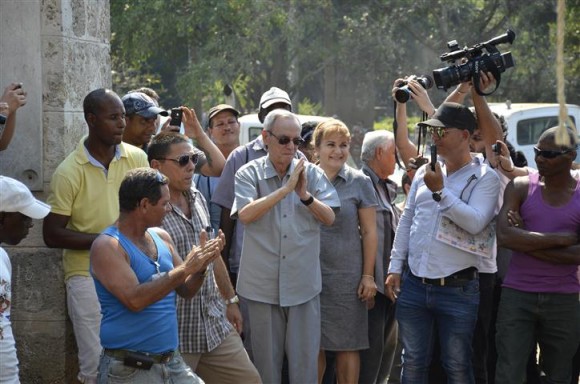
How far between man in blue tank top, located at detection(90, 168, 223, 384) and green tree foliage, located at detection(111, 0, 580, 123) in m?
18.1

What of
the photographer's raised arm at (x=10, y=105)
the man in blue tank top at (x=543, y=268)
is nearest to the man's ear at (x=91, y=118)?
the photographer's raised arm at (x=10, y=105)

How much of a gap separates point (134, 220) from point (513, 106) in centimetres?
1699

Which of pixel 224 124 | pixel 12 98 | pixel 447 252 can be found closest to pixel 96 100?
pixel 12 98

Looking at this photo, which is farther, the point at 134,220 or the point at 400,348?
the point at 400,348

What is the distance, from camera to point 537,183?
622 centimetres

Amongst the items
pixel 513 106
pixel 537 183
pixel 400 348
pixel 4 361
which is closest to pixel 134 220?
pixel 4 361

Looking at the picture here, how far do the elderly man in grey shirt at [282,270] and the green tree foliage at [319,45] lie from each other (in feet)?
54.3

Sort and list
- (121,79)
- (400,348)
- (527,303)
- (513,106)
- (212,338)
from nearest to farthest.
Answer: (212,338) < (527,303) < (400,348) < (513,106) < (121,79)

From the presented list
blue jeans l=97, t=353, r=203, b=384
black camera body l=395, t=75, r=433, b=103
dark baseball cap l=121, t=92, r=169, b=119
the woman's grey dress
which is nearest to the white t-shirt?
blue jeans l=97, t=353, r=203, b=384

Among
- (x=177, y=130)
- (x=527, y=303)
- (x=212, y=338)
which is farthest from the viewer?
(x=177, y=130)

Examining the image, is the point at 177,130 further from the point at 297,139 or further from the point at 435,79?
the point at 435,79

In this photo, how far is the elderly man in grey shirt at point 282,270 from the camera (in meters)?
6.12

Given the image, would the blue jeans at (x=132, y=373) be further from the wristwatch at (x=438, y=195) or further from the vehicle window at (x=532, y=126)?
the vehicle window at (x=532, y=126)

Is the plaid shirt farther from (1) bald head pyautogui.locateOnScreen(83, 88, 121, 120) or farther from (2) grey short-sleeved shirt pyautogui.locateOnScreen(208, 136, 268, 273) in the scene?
(2) grey short-sleeved shirt pyautogui.locateOnScreen(208, 136, 268, 273)
